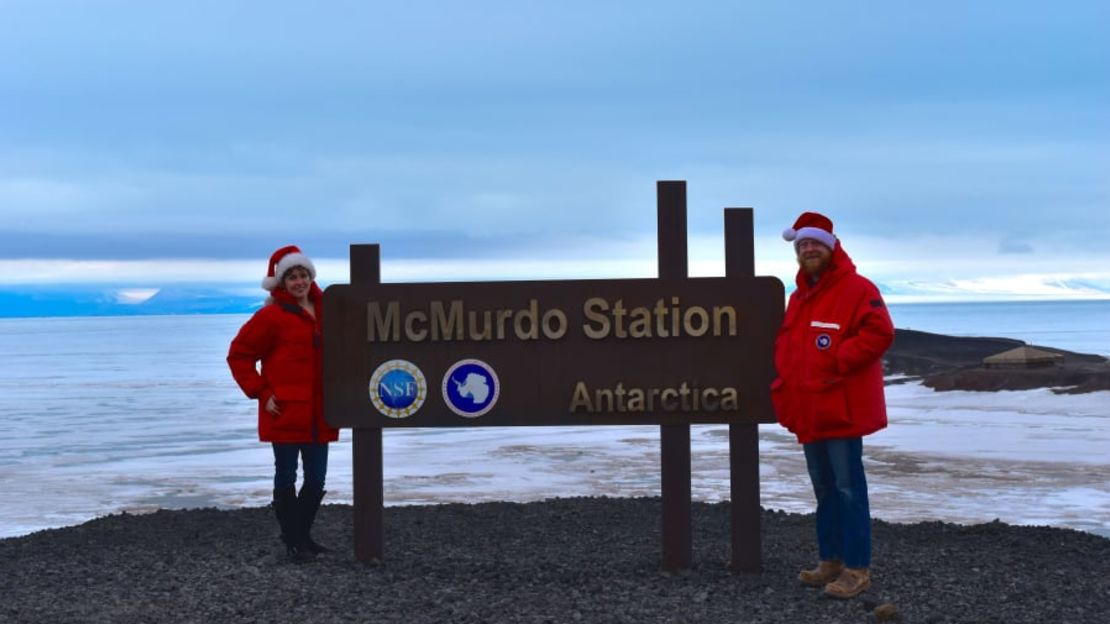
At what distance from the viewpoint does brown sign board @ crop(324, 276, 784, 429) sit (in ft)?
26.5

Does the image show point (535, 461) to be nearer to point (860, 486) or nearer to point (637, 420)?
point (637, 420)

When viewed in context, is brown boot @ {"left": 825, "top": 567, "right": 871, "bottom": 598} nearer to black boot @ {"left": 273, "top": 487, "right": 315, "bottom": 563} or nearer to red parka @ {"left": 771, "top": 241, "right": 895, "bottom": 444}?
red parka @ {"left": 771, "top": 241, "right": 895, "bottom": 444}

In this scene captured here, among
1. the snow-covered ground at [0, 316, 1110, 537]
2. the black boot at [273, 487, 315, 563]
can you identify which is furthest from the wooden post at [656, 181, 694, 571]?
the snow-covered ground at [0, 316, 1110, 537]

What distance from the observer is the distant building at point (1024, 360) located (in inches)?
1004

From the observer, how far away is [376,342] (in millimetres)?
8234

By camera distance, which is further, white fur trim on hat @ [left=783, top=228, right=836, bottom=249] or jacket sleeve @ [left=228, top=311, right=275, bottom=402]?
jacket sleeve @ [left=228, top=311, right=275, bottom=402]

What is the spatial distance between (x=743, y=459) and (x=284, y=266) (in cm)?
301

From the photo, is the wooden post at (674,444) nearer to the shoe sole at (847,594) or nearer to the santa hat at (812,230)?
the santa hat at (812,230)

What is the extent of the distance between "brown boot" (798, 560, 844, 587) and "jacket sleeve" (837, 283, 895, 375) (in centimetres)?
130

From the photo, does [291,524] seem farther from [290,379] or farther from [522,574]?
[522,574]

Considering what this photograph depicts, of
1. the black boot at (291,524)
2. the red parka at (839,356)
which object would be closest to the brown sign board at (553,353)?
the black boot at (291,524)

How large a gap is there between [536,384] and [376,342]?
1027 millimetres

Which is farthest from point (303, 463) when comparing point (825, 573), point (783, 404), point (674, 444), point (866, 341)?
point (866, 341)

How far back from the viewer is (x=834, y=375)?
693cm
